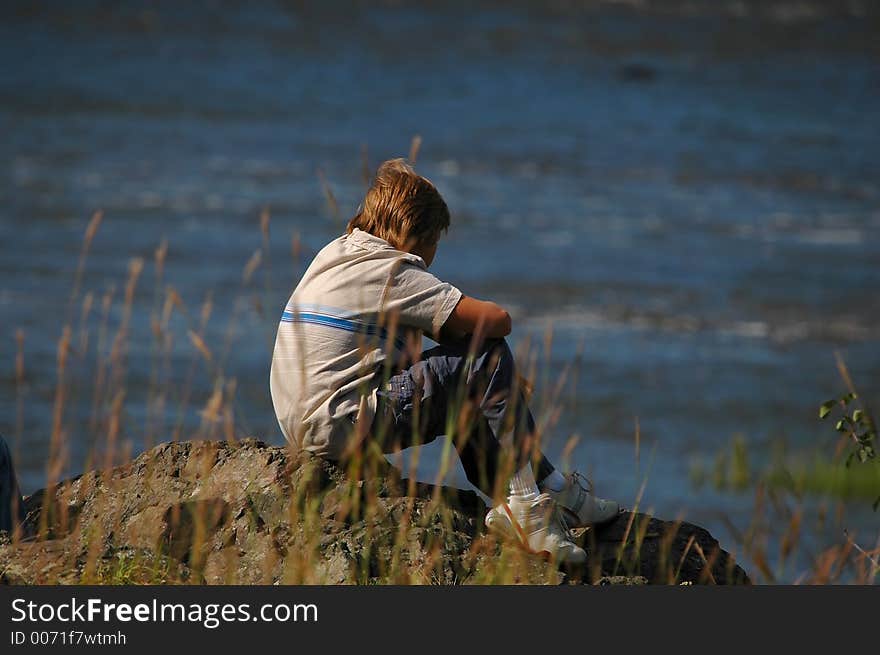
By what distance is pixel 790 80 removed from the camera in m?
35.5

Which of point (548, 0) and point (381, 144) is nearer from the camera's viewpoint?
point (381, 144)

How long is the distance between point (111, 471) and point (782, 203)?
1713 centimetres

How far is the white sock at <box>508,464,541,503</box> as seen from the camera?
Result: 4047 mm

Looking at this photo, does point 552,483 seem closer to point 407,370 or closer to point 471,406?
point 471,406

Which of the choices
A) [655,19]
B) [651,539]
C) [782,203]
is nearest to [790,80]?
[655,19]

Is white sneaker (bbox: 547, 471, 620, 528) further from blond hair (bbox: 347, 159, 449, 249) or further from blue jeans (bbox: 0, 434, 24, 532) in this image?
blue jeans (bbox: 0, 434, 24, 532)

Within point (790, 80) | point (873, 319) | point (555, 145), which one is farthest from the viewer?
point (790, 80)

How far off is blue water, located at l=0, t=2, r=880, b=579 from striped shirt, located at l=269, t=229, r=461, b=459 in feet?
0.86

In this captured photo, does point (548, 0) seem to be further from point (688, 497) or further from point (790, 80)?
point (688, 497)

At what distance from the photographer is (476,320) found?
4090 millimetres

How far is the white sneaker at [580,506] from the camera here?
4.22 meters

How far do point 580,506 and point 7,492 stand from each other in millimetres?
1831

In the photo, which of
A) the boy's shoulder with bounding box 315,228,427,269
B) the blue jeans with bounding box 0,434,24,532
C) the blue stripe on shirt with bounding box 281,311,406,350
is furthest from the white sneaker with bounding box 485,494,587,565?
the blue jeans with bounding box 0,434,24,532

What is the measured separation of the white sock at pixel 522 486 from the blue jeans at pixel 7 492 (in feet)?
5.13
